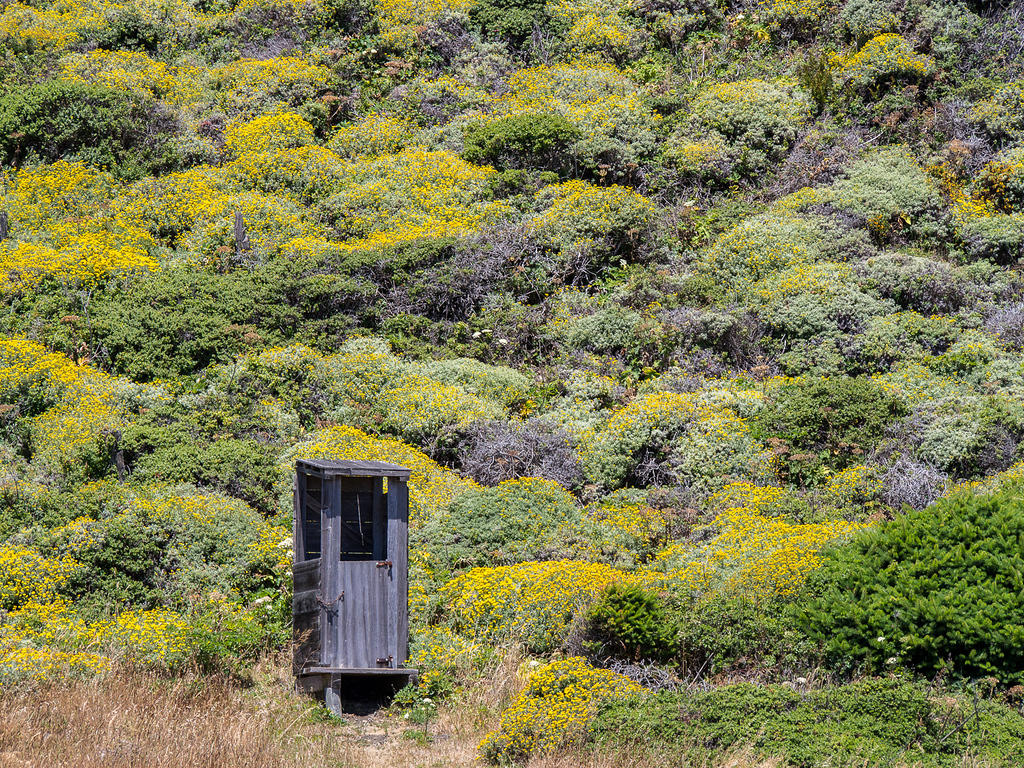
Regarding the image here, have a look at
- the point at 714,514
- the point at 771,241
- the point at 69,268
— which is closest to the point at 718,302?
the point at 771,241

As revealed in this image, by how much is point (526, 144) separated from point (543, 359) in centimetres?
663

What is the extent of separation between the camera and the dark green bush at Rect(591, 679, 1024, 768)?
7117mm

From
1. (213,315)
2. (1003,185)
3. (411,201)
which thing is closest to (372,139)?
(411,201)

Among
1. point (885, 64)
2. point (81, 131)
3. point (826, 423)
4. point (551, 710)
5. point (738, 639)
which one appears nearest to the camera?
point (551, 710)

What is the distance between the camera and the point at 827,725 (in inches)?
295

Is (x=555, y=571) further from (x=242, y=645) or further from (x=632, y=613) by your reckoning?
(x=242, y=645)

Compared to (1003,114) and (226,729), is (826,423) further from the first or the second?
(1003,114)

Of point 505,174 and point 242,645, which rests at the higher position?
point 505,174

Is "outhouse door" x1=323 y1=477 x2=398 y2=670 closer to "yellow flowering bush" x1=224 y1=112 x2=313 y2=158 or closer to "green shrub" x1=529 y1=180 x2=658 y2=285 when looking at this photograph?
"green shrub" x1=529 y1=180 x2=658 y2=285

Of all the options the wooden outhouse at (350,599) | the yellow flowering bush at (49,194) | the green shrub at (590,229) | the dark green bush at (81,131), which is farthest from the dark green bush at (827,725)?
the dark green bush at (81,131)

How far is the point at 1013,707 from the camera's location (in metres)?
7.82

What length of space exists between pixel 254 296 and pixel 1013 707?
12692mm

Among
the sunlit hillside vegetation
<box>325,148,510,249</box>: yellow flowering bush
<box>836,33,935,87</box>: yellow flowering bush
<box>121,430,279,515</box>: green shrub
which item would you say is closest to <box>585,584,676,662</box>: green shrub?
the sunlit hillside vegetation

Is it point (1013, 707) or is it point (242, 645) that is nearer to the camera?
point (1013, 707)
